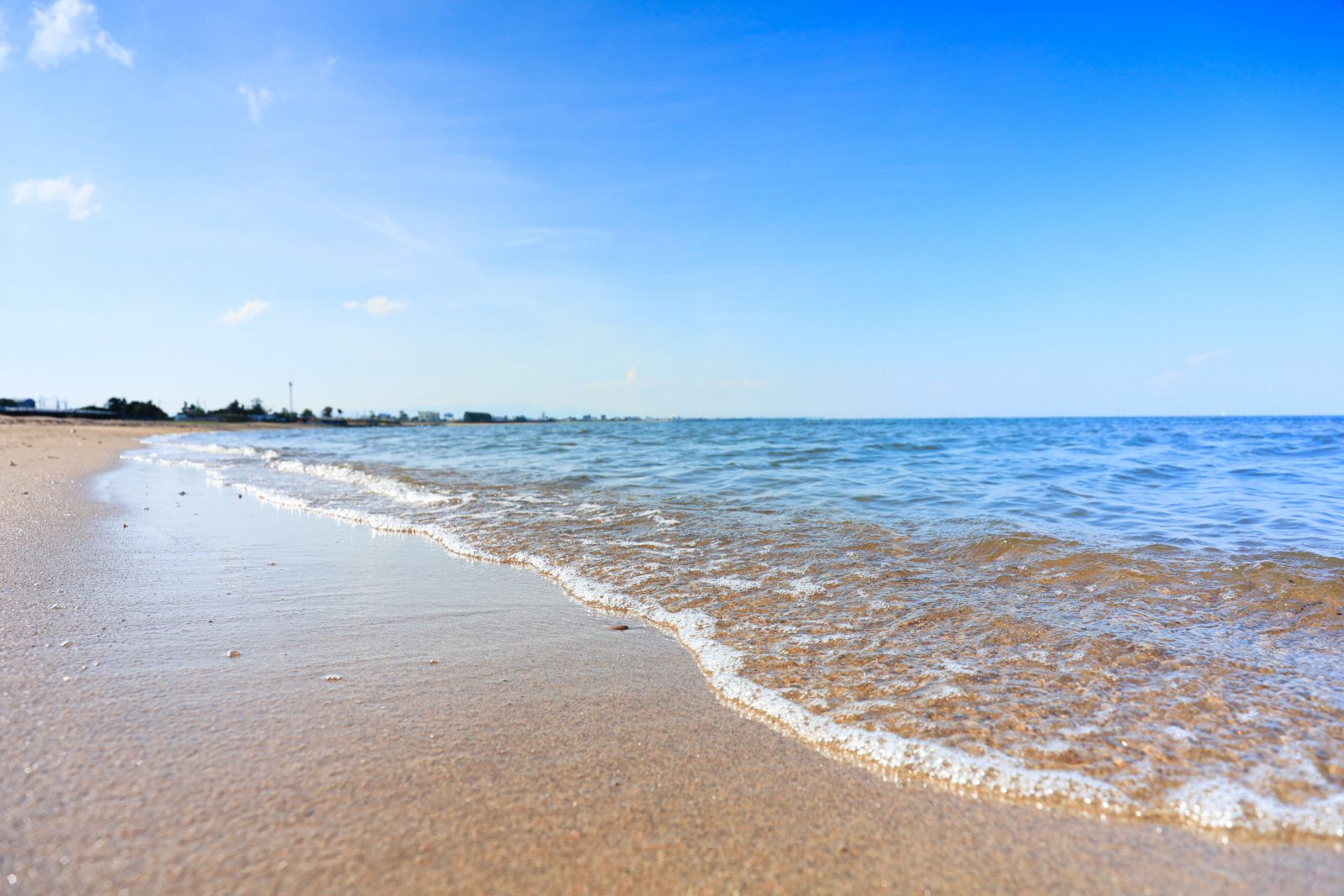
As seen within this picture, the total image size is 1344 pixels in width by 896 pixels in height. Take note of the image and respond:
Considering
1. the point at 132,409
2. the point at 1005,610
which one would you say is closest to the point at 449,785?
the point at 1005,610

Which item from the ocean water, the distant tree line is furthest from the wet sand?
the distant tree line

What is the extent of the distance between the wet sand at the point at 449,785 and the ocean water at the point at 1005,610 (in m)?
0.29

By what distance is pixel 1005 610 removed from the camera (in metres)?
4.29

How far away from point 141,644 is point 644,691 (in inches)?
103

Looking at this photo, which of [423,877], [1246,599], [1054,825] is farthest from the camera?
[1246,599]

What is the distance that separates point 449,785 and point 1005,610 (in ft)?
12.0

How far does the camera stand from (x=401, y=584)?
16.2ft

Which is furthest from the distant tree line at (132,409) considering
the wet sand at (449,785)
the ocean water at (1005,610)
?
the wet sand at (449,785)

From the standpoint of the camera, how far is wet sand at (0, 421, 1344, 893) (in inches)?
69.7

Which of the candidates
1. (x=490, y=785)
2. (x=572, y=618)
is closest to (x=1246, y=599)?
(x=572, y=618)

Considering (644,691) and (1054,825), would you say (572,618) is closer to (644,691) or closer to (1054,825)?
(644,691)

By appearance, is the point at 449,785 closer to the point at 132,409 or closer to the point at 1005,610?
the point at 1005,610

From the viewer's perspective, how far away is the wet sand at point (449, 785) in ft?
5.81

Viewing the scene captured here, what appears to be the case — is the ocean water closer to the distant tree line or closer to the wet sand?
the wet sand
